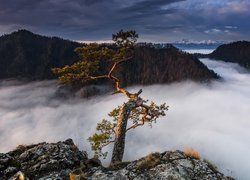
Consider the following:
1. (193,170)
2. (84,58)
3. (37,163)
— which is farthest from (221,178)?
(84,58)

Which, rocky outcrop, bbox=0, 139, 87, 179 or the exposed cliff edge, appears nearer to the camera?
the exposed cliff edge

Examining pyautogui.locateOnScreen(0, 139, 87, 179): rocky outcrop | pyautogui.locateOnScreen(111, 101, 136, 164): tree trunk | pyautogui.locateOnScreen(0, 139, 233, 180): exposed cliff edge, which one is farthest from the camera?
pyautogui.locateOnScreen(111, 101, 136, 164): tree trunk

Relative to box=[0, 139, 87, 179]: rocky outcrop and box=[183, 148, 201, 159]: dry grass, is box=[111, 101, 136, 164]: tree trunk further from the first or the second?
box=[183, 148, 201, 159]: dry grass

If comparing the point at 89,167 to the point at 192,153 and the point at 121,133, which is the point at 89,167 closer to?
the point at 192,153

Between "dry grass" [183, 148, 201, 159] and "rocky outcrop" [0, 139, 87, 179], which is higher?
"dry grass" [183, 148, 201, 159]

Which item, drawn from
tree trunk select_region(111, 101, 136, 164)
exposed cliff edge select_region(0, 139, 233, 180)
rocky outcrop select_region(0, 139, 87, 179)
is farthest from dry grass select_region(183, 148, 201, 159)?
tree trunk select_region(111, 101, 136, 164)

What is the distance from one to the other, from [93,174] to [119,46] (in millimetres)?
13438

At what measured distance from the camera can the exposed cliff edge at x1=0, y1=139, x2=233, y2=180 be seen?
49.7 feet

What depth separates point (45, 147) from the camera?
18.9 m

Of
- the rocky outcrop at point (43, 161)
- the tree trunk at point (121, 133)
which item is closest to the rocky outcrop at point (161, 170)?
the rocky outcrop at point (43, 161)

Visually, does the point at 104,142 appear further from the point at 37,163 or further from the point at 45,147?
the point at 37,163

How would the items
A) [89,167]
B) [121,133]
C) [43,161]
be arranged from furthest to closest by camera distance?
[121,133], [43,161], [89,167]

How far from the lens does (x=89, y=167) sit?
16672 millimetres

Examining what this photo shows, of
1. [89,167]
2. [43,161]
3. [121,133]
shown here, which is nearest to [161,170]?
[89,167]
